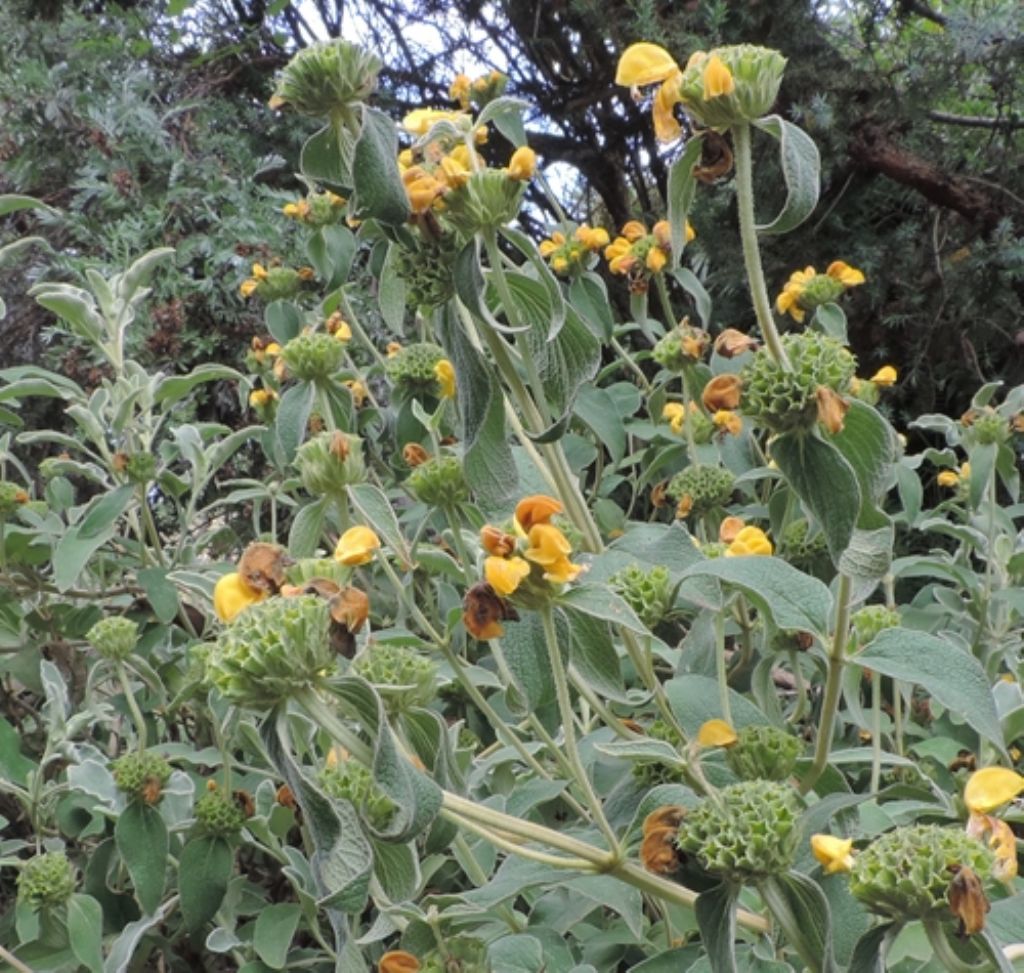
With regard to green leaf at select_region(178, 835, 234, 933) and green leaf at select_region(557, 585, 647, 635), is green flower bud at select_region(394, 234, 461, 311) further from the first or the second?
green leaf at select_region(178, 835, 234, 933)

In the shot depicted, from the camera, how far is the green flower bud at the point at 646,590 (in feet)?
2.39

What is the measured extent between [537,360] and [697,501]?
489 millimetres

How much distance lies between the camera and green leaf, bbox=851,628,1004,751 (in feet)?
1.59

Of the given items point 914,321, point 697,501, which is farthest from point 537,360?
point 914,321

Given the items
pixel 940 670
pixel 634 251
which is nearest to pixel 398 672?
pixel 940 670

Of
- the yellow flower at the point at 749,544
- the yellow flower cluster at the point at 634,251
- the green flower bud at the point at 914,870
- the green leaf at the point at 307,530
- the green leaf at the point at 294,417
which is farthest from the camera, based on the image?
the yellow flower cluster at the point at 634,251

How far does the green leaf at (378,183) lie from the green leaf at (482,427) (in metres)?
0.09

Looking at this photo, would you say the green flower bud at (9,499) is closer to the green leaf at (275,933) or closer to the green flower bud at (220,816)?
the green flower bud at (220,816)

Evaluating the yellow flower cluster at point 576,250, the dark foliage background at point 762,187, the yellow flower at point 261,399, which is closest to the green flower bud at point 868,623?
the yellow flower cluster at point 576,250

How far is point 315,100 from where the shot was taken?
2.08 ft

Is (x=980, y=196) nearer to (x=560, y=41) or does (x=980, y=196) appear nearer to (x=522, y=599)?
(x=560, y=41)

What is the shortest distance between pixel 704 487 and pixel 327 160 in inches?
22.4

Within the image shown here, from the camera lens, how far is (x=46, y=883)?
93 centimetres

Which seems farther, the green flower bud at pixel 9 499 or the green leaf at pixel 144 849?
the green flower bud at pixel 9 499
